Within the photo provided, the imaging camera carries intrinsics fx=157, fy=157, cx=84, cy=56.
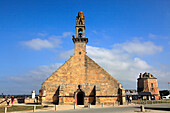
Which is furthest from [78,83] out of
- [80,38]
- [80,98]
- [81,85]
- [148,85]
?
[148,85]

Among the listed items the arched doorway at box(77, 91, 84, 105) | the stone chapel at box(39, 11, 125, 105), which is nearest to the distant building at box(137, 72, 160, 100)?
the stone chapel at box(39, 11, 125, 105)

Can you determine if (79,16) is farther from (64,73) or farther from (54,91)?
(54,91)

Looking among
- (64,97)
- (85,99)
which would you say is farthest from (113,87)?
(64,97)

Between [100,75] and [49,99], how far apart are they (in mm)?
10350

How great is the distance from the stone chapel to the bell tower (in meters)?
2.11

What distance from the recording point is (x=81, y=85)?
29.1 m

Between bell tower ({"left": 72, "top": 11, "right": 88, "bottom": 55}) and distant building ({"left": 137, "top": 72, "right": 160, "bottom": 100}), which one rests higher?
bell tower ({"left": 72, "top": 11, "right": 88, "bottom": 55})

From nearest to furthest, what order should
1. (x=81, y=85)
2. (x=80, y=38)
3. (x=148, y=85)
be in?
(x=81, y=85) → (x=80, y=38) → (x=148, y=85)

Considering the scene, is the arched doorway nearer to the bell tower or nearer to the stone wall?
the stone wall

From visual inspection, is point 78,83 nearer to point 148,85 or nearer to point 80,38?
point 80,38

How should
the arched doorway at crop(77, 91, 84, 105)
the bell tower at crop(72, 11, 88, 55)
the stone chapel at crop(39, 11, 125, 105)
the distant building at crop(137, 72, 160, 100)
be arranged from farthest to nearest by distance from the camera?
1. the distant building at crop(137, 72, 160, 100)
2. the bell tower at crop(72, 11, 88, 55)
3. the arched doorway at crop(77, 91, 84, 105)
4. the stone chapel at crop(39, 11, 125, 105)

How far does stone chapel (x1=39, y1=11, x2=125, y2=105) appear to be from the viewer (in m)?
28.3

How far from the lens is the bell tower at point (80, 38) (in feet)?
106

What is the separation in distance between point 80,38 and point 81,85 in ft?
32.9
